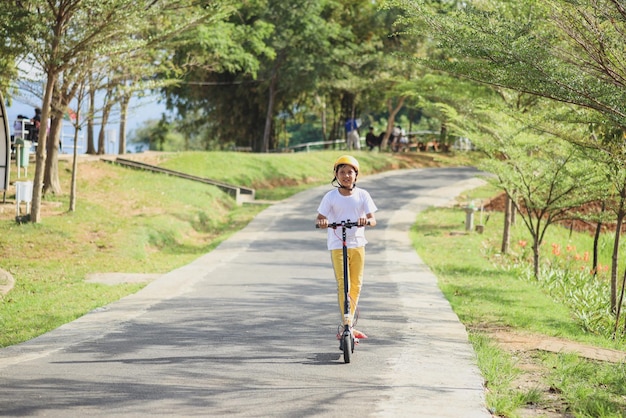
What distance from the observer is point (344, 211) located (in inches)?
350

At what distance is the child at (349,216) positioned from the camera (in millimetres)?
8812

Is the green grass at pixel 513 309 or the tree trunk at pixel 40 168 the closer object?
the green grass at pixel 513 309

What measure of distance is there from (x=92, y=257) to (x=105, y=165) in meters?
12.2

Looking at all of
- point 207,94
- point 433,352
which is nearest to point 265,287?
point 433,352

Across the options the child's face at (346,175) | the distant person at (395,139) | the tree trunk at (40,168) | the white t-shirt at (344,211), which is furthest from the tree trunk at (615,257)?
the distant person at (395,139)

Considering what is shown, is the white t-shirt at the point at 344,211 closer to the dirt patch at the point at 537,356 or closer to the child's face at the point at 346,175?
the child's face at the point at 346,175

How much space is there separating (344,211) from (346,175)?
37 cm

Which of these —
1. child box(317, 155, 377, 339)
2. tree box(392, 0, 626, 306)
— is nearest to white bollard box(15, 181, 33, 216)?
tree box(392, 0, 626, 306)

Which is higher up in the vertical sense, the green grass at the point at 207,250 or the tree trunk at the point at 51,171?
the tree trunk at the point at 51,171

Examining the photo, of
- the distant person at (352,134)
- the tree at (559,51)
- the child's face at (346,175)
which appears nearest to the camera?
the child's face at (346,175)

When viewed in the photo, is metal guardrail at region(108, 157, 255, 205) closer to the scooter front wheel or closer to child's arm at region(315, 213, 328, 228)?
child's arm at region(315, 213, 328, 228)

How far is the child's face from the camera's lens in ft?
28.8

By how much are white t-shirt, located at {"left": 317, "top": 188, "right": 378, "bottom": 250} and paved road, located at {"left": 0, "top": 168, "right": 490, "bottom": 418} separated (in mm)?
1112

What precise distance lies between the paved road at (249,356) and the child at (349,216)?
0.75 meters
